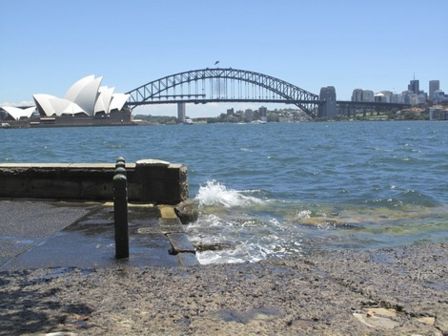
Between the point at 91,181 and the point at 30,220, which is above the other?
the point at 91,181

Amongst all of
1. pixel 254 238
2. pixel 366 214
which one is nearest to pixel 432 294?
pixel 254 238

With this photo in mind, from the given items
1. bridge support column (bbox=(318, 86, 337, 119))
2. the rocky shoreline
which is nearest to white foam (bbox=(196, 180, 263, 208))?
the rocky shoreline

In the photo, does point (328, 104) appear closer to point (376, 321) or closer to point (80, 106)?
point (80, 106)

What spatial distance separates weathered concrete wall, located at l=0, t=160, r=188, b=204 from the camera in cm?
839

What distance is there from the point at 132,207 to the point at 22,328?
4615mm

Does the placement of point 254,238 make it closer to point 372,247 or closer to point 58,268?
point 372,247

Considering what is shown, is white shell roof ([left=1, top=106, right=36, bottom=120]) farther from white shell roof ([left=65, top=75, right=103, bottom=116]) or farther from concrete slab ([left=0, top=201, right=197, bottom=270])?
concrete slab ([left=0, top=201, right=197, bottom=270])

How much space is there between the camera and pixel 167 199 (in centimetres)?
839

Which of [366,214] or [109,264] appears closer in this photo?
[109,264]

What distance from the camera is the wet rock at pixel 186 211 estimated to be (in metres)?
7.95

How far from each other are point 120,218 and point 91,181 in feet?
11.7

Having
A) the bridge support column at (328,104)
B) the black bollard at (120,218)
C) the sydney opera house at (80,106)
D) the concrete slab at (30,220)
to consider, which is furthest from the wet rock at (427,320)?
the bridge support column at (328,104)

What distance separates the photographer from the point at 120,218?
17.9 ft

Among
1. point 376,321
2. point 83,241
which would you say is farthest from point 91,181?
point 376,321
